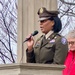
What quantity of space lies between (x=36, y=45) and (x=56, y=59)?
0.36 meters

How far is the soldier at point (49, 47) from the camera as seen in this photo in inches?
166

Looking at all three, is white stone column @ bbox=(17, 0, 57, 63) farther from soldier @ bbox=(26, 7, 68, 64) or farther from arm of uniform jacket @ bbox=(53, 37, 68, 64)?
arm of uniform jacket @ bbox=(53, 37, 68, 64)

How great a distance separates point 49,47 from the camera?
4305 mm

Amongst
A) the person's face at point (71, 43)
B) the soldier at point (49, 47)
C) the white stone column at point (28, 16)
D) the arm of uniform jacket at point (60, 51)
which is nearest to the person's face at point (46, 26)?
the soldier at point (49, 47)

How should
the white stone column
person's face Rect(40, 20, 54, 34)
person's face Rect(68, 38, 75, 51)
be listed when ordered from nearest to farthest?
person's face Rect(40, 20, 54, 34) → person's face Rect(68, 38, 75, 51) → the white stone column

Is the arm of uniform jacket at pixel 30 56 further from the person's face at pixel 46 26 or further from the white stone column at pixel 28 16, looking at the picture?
the white stone column at pixel 28 16

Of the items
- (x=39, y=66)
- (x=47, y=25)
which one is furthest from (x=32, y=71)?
(x=47, y=25)

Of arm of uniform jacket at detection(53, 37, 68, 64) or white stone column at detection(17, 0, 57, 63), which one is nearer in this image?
arm of uniform jacket at detection(53, 37, 68, 64)

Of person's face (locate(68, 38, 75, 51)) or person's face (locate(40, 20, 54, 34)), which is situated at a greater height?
person's face (locate(40, 20, 54, 34))

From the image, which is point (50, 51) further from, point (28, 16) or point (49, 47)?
point (28, 16)

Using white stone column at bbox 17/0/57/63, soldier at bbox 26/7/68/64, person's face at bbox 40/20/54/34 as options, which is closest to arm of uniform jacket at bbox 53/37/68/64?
soldier at bbox 26/7/68/64

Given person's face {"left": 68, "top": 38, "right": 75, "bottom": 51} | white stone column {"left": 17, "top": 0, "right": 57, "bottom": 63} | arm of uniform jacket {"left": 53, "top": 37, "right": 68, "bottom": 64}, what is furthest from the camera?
white stone column {"left": 17, "top": 0, "right": 57, "bottom": 63}

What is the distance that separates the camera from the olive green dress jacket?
13.9 ft

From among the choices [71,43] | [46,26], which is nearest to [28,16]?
[71,43]
